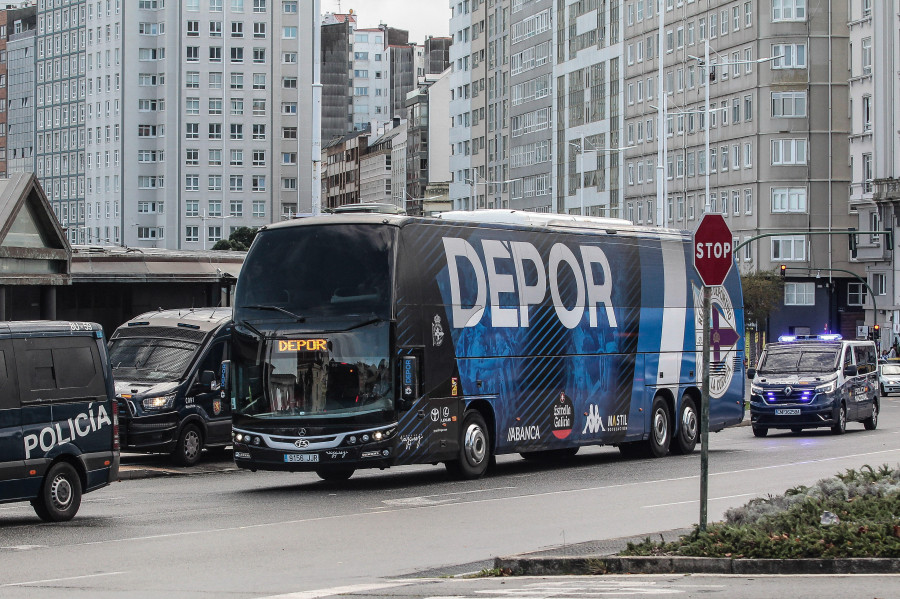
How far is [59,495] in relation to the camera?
59.3ft

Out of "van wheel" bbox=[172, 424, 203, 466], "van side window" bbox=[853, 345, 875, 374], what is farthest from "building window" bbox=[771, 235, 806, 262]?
"van wheel" bbox=[172, 424, 203, 466]

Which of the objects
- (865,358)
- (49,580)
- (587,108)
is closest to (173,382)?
(49,580)

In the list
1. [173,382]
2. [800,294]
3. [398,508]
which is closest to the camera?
[398,508]

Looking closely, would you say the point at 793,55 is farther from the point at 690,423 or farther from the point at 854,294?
the point at 690,423

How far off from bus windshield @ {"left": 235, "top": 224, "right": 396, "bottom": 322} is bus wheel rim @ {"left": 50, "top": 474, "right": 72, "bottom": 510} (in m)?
4.49

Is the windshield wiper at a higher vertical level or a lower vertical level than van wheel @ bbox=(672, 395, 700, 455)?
higher

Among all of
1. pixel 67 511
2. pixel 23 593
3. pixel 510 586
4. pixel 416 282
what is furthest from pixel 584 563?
pixel 416 282

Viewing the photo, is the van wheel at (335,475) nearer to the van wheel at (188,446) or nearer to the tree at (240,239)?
the van wheel at (188,446)

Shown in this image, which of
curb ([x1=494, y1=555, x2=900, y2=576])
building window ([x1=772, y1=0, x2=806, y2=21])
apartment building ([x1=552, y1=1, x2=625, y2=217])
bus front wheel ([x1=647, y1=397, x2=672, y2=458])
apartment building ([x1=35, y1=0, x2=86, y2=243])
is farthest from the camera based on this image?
apartment building ([x1=35, y1=0, x2=86, y2=243])

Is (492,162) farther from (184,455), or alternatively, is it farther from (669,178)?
(184,455)

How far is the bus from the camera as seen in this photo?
70.6 feet

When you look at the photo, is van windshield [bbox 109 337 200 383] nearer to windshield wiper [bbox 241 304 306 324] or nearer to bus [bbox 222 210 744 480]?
bus [bbox 222 210 744 480]

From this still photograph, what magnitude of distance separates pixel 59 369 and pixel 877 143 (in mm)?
76662

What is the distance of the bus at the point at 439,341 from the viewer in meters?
21.5
